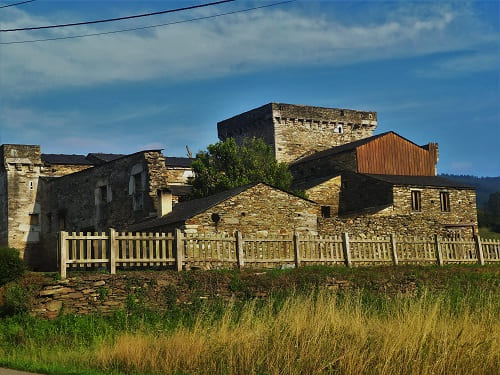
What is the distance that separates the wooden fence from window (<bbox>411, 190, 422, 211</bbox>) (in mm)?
15872

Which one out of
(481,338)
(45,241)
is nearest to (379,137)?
(45,241)

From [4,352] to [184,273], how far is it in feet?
20.1

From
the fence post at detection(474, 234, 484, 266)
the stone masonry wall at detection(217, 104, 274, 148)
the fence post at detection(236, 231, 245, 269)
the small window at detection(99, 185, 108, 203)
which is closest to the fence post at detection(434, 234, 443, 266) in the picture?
the fence post at detection(474, 234, 484, 266)

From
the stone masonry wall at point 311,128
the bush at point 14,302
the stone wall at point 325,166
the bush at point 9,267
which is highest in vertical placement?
the stone masonry wall at point 311,128

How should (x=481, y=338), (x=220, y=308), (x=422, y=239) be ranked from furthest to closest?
(x=422, y=239)
(x=220, y=308)
(x=481, y=338)

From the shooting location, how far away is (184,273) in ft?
68.7

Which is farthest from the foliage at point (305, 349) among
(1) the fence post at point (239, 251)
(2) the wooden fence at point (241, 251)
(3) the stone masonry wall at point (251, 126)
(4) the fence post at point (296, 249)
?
(3) the stone masonry wall at point (251, 126)

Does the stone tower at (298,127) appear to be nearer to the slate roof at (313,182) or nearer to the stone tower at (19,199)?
the slate roof at (313,182)

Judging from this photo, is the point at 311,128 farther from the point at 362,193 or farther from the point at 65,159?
the point at 65,159

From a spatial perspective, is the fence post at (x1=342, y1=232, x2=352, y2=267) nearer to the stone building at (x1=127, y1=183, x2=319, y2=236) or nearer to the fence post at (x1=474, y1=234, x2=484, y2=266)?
the stone building at (x1=127, y1=183, x2=319, y2=236)

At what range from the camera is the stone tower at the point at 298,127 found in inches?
2496

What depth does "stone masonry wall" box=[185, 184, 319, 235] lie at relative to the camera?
94.2 ft

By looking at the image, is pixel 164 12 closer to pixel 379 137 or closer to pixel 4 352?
pixel 4 352

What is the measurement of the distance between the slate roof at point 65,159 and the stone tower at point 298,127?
16864 millimetres
